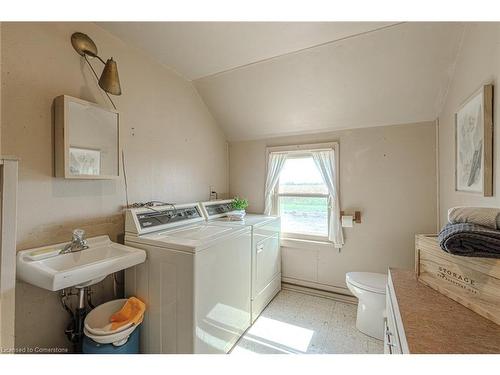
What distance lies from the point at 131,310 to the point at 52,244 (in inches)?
25.4

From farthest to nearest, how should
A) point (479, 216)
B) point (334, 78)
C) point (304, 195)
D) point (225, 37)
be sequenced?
1. point (304, 195)
2. point (334, 78)
3. point (225, 37)
4. point (479, 216)

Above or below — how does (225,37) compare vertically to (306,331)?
above

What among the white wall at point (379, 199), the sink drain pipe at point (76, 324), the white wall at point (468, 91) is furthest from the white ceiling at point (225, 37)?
the sink drain pipe at point (76, 324)

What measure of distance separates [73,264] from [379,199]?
8.92ft

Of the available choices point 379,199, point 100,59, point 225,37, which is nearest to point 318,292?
point 379,199

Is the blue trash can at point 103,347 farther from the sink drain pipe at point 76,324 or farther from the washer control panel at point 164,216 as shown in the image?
the washer control panel at point 164,216

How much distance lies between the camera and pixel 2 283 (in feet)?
2.45

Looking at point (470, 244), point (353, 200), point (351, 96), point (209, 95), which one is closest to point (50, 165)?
point (209, 95)

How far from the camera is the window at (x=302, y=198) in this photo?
2.56 metres

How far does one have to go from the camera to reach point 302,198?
2.67 m

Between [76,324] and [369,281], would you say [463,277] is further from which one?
[76,324]

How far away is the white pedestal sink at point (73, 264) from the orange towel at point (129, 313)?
0.30m
